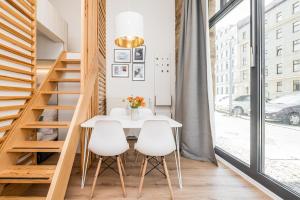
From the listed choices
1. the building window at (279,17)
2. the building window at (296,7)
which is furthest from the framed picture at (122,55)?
the building window at (296,7)

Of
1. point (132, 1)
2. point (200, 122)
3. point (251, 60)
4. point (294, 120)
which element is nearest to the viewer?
point (294, 120)

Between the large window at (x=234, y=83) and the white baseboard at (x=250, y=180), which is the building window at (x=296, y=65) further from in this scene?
the white baseboard at (x=250, y=180)

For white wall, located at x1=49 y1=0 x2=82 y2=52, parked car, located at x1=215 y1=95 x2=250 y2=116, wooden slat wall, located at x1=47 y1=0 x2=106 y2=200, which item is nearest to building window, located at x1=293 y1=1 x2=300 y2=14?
parked car, located at x1=215 y1=95 x2=250 y2=116

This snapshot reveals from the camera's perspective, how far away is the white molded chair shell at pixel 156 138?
6.92 ft

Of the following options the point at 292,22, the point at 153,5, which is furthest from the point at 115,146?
the point at 153,5

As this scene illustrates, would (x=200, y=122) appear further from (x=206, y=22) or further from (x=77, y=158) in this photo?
(x=77, y=158)

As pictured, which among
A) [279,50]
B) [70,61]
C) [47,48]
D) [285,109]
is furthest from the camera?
[47,48]

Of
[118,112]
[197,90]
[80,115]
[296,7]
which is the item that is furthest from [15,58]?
[296,7]

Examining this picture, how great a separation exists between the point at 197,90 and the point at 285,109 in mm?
1424

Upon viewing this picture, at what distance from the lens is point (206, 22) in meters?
3.15

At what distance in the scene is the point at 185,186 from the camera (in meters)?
2.39

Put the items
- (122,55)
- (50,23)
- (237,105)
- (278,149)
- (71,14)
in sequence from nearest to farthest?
1. (278,149)
2. (237,105)
3. (50,23)
4. (71,14)
5. (122,55)

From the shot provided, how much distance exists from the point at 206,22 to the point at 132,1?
216 cm

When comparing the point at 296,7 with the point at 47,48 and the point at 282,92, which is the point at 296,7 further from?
the point at 47,48
